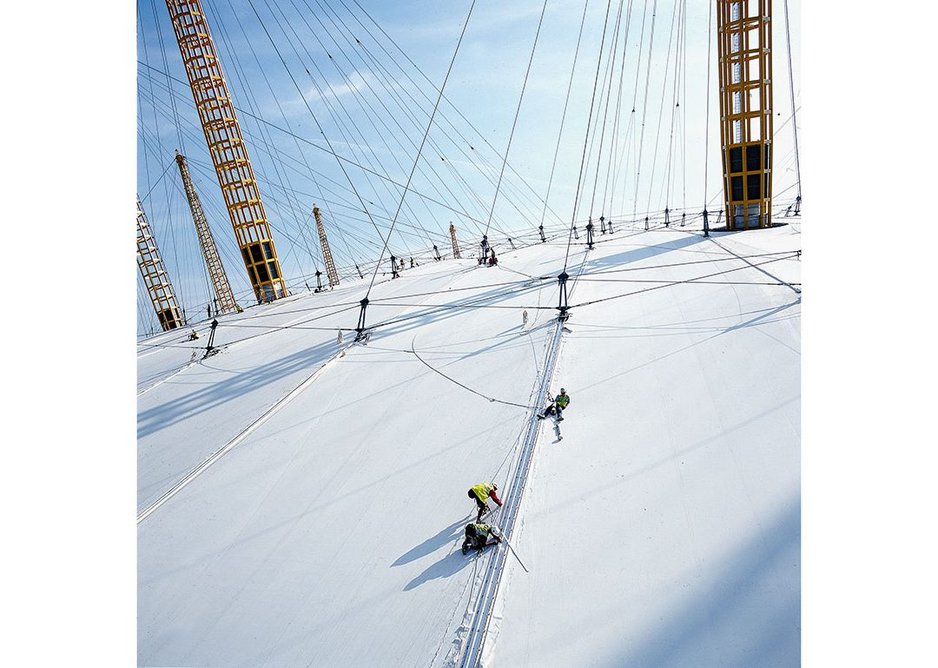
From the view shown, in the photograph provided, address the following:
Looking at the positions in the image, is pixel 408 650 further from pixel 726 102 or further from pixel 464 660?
pixel 726 102

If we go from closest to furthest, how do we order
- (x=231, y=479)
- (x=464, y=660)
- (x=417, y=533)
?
(x=464, y=660)
(x=417, y=533)
(x=231, y=479)

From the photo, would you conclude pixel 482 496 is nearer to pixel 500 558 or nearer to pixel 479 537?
pixel 479 537

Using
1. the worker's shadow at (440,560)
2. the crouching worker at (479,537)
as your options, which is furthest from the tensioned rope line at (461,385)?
the crouching worker at (479,537)

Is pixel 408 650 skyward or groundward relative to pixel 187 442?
groundward

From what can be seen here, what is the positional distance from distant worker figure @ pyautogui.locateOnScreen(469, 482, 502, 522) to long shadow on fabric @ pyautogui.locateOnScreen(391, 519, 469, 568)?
0.72 ft

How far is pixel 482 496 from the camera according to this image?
4.62m

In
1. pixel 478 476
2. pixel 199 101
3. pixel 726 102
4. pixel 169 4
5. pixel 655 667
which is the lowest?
pixel 655 667

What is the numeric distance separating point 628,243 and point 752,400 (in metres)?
11.0

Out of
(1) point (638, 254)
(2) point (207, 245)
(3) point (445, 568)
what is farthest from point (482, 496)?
(2) point (207, 245)

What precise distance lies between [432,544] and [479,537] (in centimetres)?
52

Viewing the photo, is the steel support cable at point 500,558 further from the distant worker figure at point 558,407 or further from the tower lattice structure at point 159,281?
the tower lattice structure at point 159,281

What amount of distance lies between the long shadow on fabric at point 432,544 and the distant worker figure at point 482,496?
0.22 metres
